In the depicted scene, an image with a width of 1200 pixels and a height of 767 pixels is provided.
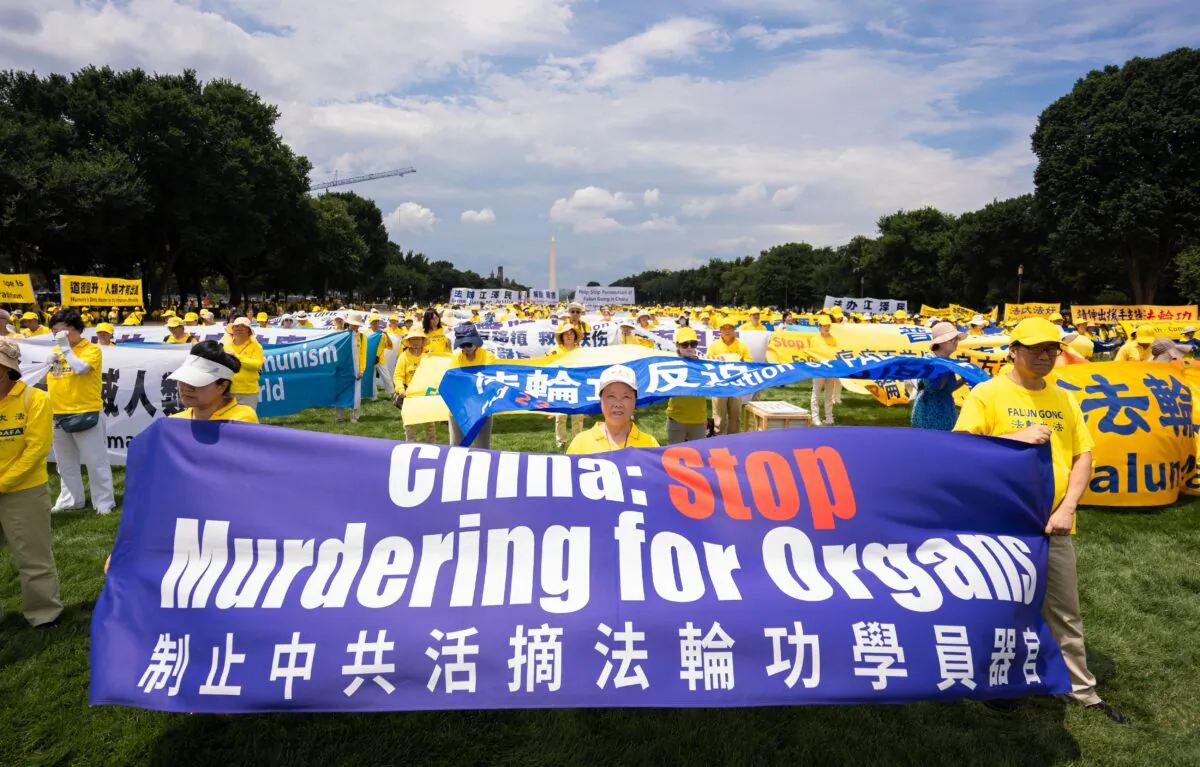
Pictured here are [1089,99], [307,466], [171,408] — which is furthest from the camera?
[1089,99]

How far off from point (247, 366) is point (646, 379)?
5.10m

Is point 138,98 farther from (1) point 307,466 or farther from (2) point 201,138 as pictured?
(1) point 307,466

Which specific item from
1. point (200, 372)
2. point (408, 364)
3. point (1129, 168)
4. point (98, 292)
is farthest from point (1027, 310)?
point (98, 292)

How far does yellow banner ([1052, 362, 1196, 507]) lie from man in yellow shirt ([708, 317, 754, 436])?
386 centimetres

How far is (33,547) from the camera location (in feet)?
15.6

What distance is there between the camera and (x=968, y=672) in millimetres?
3006

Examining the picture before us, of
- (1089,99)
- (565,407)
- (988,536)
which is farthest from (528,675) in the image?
(1089,99)

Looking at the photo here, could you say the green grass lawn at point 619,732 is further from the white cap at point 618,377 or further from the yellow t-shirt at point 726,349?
the yellow t-shirt at point 726,349

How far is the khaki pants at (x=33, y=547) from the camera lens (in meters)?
4.67

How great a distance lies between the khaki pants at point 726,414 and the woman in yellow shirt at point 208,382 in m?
6.33

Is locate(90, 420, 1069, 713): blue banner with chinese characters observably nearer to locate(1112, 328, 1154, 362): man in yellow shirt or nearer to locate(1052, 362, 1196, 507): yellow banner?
locate(1052, 362, 1196, 507): yellow banner

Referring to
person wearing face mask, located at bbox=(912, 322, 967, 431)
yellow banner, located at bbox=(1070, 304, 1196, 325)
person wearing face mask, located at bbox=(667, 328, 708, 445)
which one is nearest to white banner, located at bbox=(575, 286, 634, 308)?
yellow banner, located at bbox=(1070, 304, 1196, 325)

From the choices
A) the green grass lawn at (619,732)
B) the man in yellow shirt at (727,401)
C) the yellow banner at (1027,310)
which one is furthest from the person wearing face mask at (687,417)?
the yellow banner at (1027,310)

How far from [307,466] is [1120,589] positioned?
6544mm
